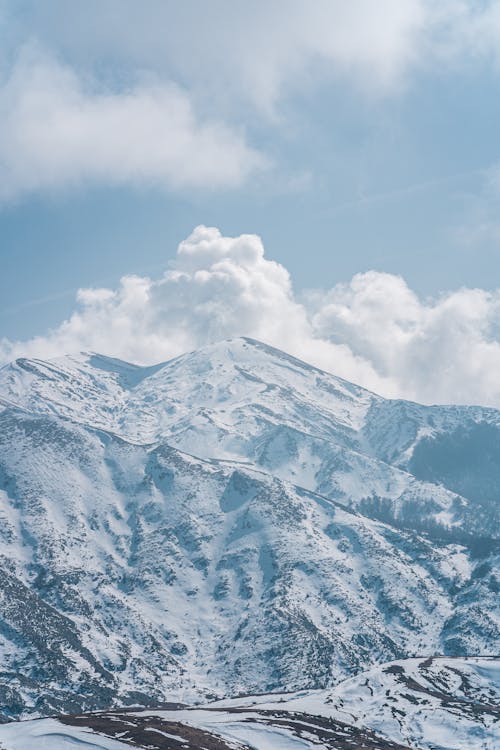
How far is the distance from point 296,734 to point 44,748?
62.9m

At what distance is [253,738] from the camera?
19450 centimetres

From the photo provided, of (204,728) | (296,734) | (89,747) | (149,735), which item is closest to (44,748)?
(89,747)

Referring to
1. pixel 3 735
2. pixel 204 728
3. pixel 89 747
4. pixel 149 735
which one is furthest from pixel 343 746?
pixel 3 735

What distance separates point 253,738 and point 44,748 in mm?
52636

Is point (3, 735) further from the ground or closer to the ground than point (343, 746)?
closer to the ground

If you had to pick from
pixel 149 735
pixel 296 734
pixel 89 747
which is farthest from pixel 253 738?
pixel 89 747

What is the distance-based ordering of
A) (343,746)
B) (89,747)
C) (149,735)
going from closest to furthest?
(89,747), (149,735), (343,746)

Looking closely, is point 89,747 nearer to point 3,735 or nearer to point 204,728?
point 3,735

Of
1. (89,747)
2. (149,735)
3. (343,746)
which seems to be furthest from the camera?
(343,746)

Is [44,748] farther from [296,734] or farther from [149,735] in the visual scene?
[296,734]

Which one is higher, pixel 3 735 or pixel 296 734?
pixel 296 734

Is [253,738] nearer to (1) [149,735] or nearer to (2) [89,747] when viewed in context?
(1) [149,735]

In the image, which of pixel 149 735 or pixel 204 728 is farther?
pixel 204 728

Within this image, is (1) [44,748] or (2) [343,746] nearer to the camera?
(1) [44,748]
